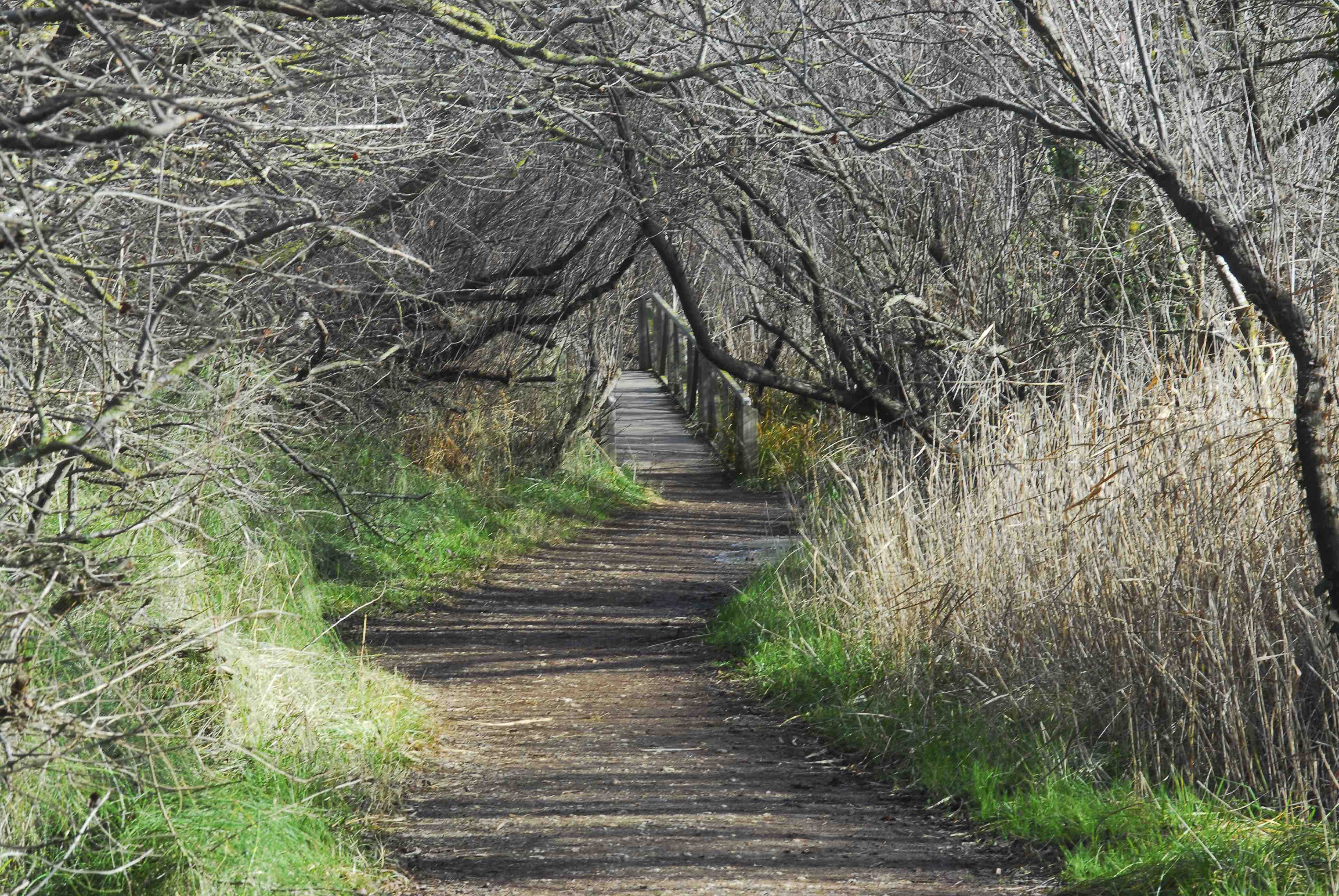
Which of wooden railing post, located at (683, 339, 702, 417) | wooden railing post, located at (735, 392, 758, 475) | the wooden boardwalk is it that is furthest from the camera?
wooden railing post, located at (683, 339, 702, 417)

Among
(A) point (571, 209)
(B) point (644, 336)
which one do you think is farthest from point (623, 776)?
(B) point (644, 336)

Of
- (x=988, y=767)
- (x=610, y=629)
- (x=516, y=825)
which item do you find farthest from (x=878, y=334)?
(x=516, y=825)

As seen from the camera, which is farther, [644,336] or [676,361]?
[644,336]

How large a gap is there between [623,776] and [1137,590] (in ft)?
7.23

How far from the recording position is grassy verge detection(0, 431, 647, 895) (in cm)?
394

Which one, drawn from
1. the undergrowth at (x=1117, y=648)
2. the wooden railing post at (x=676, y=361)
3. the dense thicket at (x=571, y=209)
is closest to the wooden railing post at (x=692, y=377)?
the wooden railing post at (x=676, y=361)

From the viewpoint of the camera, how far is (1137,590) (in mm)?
5188

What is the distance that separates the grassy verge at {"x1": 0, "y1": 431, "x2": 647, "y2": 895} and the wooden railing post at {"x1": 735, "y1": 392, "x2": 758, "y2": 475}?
326 inches

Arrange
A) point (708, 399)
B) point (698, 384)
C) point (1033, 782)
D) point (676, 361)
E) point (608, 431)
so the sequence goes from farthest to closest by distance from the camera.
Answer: point (676, 361) → point (698, 384) → point (708, 399) → point (608, 431) → point (1033, 782)

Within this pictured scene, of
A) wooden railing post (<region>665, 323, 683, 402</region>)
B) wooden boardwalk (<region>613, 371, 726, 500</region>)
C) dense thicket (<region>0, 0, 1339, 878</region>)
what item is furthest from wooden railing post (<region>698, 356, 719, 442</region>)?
dense thicket (<region>0, 0, 1339, 878</region>)

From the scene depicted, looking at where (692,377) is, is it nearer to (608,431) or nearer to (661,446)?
(661,446)

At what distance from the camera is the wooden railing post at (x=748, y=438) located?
16062mm

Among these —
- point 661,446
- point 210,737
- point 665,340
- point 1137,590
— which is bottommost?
point 661,446

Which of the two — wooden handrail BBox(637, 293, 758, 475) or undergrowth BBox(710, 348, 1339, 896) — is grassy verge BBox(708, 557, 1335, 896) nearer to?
undergrowth BBox(710, 348, 1339, 896)
